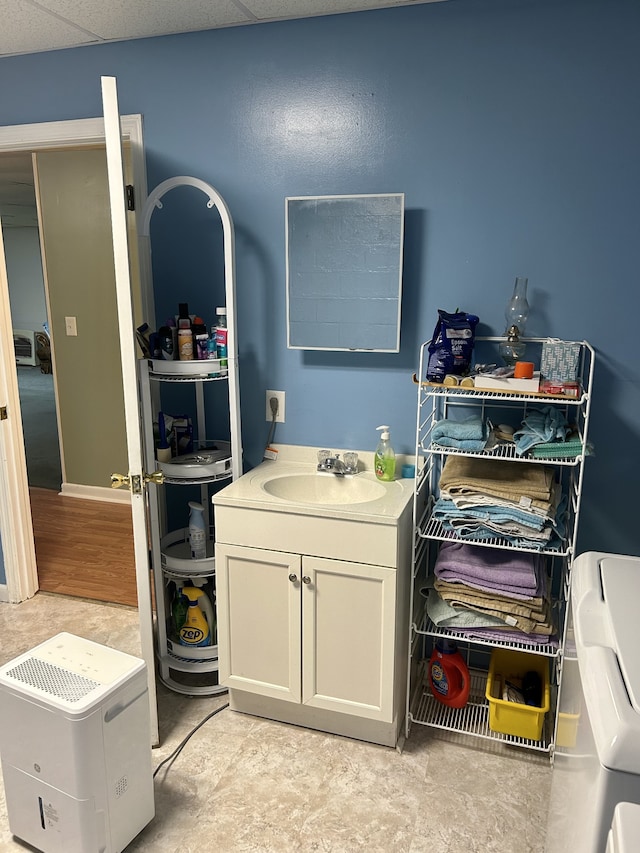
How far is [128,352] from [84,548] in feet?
6.79

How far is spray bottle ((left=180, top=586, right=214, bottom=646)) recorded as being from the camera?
2371mm

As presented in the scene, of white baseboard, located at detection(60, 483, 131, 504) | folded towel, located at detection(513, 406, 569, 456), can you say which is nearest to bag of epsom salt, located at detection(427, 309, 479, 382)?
folded towel, located at detection(513, 406, 569, 456)

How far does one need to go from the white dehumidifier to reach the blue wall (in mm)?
1100

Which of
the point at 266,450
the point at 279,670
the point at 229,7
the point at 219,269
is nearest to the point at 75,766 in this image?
the point at 279,670

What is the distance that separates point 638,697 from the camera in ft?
2.84

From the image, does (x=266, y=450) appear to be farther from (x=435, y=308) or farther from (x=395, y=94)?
(x=395, y=94)

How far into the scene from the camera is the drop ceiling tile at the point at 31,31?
2055mm

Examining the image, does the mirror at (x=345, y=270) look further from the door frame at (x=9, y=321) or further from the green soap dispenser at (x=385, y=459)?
the door frame at (x=9, y=321)

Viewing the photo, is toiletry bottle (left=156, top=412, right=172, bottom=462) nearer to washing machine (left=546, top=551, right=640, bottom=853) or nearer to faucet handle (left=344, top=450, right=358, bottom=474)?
faucet handle (left=344, top=450, right=358, bottom=474)

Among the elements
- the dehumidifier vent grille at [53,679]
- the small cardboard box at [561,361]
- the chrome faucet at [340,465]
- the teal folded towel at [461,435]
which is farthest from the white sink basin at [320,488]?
the dehumidifier vent grille at [53,679]

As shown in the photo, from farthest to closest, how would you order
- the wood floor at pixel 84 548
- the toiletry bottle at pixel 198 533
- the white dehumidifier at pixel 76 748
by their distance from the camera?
the wood floor at pixel 84 548
the toiletry bottle at pixel 198 533
the white dehumidifier at pixel 76 748

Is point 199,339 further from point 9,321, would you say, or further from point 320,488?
point 9,321

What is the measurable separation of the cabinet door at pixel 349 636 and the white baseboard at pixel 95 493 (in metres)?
2.50

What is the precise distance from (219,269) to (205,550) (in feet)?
3.49
